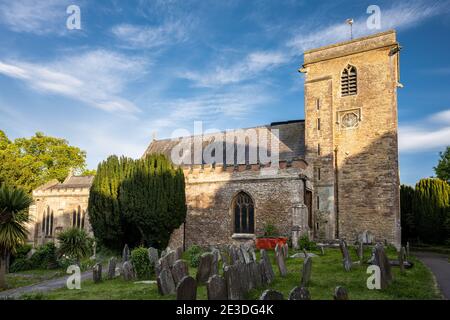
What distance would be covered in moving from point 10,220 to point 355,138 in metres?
17.6

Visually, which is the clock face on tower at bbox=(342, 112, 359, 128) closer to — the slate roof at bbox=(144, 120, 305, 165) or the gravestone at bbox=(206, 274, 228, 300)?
the slate roof at bbox=(144, 120, 305, 165)

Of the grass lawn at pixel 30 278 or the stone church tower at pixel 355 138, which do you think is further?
the stone church tower at pixel 355 138

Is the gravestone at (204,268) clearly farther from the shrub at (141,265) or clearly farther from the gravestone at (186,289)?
the gravestone at (186,289)

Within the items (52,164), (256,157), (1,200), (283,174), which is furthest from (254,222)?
(52,164)

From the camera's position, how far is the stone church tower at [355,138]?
766 inches

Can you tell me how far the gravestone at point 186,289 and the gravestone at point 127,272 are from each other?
20.1 feet

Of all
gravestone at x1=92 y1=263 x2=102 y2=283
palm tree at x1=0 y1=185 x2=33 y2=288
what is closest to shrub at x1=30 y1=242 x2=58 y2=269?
palm tree at x1=0 y1=185 x2=33 y2=288

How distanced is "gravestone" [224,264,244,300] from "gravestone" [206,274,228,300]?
316 mm

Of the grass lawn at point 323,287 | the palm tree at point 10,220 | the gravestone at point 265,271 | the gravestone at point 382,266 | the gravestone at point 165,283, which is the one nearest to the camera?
the grass lawn at point 323,287

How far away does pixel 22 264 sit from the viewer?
69.8 ft

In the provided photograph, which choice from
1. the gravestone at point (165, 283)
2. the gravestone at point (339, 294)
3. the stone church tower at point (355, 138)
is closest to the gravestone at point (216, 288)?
the gravestone at point (339, 294)

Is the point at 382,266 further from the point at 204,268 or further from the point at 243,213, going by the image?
the point at 243,213

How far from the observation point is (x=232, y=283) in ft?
24.1
